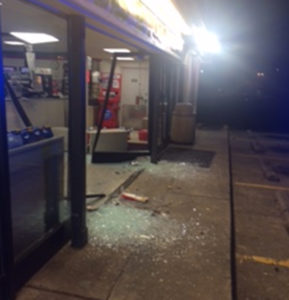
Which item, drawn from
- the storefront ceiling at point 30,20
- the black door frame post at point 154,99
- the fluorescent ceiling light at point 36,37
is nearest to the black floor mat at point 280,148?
the black door frame post at point 154,99

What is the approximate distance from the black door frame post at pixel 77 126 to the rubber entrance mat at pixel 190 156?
3.52m

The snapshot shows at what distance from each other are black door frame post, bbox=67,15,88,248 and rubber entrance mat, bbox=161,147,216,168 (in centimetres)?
352

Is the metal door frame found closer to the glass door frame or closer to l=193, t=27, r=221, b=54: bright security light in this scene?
l=193, t=27, r=221, b=54: bright security light

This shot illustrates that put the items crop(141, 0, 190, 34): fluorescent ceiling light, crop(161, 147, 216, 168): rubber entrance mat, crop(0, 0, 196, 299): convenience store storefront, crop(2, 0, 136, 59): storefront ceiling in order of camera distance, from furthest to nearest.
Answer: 1. crop(161, 147, 216, 168): rubber entrance mat
2. crop(141, 0, 190, 34): fluorescent ceiling light
3. crop(2, 0, 136, 59): storefront ceiling
4. crop(0, 0, 196, 299): convenience store storefront

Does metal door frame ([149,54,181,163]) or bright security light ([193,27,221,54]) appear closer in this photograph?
metal door frame ([149,54,181,163])

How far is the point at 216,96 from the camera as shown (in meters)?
12.9

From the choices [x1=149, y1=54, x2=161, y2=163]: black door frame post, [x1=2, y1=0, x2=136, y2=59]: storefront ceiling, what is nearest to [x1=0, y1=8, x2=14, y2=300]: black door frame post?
[x1=2, y1=0, x2=136, y2=59]: storefront ceiling

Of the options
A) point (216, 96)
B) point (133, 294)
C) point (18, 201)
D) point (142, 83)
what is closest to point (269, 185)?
point (133, 294)

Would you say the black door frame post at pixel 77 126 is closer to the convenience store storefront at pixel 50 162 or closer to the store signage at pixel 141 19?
the convenience store storefront at pixel 50 162

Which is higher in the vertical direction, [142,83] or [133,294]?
[142,83]

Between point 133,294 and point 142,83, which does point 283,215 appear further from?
point 142,83

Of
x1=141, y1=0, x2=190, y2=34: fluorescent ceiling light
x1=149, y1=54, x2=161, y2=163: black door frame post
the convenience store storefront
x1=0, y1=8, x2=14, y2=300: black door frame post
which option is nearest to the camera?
x1=0, y1=8, x2=14, y2=300: black door frame post

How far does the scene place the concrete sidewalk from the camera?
2361mm

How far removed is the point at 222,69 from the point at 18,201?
1199 cm
